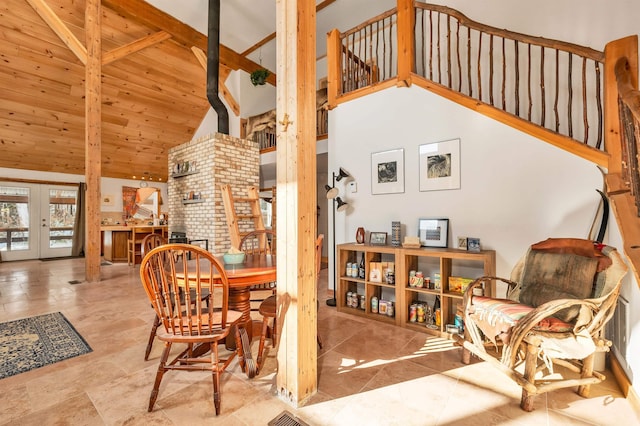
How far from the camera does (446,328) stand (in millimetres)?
2609

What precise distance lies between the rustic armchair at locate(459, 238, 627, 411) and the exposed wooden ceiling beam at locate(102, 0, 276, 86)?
6.81 meters

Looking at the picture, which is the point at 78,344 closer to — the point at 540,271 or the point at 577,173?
the point at 540,271

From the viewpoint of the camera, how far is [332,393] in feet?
5.73

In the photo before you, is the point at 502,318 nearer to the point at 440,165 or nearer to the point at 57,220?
the point at 440,165

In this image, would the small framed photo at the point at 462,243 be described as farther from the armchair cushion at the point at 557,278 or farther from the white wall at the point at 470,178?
the armchair cushion at the point at 557,278

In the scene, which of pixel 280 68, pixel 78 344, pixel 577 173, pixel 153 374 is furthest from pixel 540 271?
pixel 78 344

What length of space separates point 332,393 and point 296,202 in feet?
3.97

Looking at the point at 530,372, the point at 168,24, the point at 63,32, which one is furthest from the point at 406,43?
the point at 63,32

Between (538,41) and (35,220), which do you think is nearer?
(538,41)

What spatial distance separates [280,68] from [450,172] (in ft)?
6.75

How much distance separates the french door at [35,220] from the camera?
677 centimetres

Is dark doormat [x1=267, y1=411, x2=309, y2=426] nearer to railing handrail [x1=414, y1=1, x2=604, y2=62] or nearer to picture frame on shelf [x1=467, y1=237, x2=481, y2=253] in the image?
picture frame on shelf [x1=467, y1=237, x2=481, y2=253]

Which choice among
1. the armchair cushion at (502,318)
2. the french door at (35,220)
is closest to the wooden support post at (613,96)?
the armchair cushion at (502,318)

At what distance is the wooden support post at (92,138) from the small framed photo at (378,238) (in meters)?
4.66
